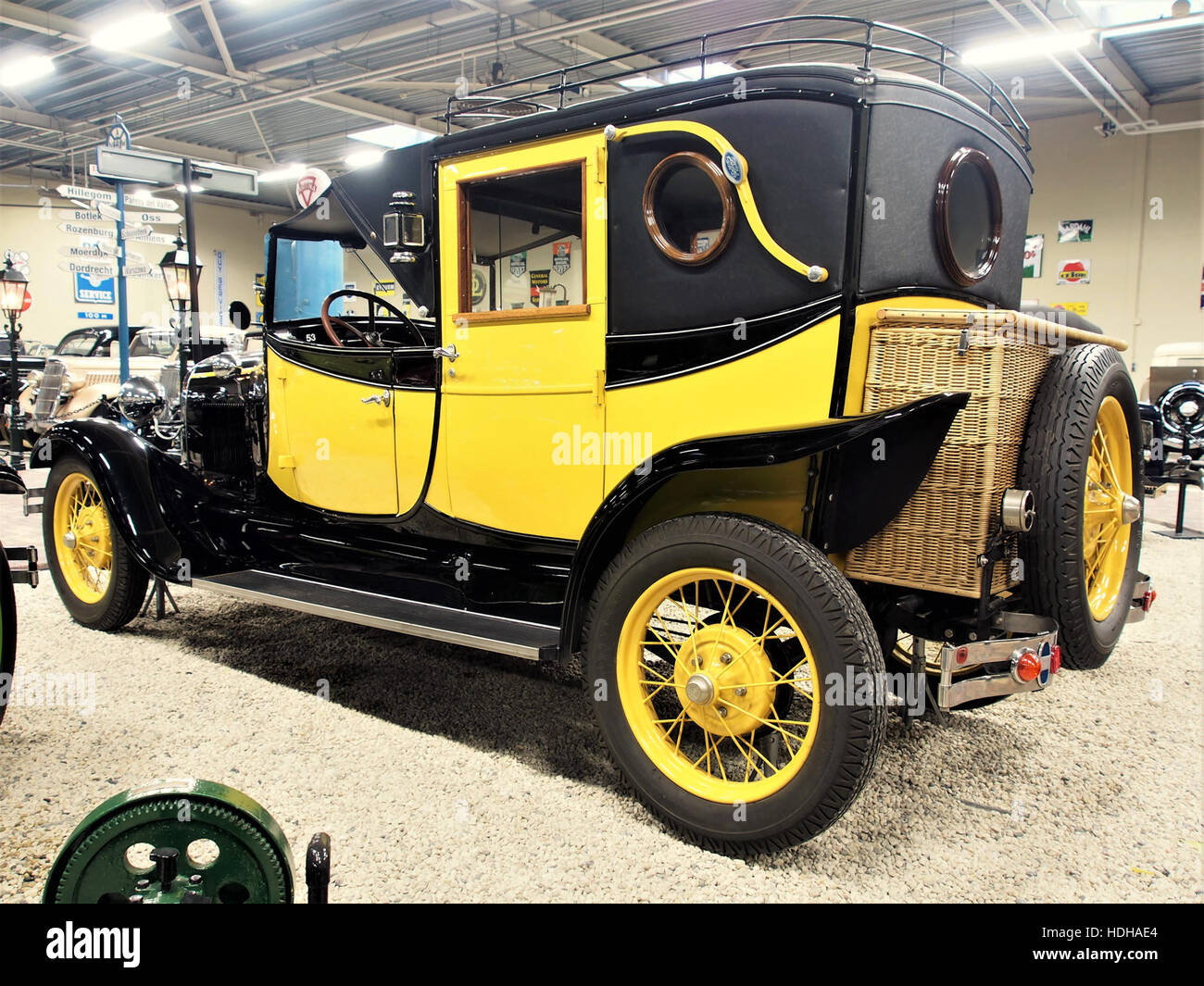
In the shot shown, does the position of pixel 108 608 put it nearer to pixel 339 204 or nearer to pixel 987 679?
pixel 339 204

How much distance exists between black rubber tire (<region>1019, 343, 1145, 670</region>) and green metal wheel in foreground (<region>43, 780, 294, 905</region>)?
204 cm

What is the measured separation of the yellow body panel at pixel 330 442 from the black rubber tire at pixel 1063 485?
2.05 metres

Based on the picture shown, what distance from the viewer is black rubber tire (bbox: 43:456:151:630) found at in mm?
4012

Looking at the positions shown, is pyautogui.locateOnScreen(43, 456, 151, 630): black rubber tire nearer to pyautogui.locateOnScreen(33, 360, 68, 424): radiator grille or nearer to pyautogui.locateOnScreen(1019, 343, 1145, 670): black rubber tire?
pyautogui.locateOnScreen(1019, 343, 1145, 670): black rubber tire

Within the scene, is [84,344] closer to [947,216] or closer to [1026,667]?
[947,216]

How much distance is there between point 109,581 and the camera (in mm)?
4059

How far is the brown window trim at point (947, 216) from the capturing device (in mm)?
2438

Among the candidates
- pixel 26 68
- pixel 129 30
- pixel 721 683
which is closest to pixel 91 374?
pixel 129 30

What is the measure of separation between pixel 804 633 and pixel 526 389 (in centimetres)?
128

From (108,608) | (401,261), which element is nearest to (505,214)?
(401,261)

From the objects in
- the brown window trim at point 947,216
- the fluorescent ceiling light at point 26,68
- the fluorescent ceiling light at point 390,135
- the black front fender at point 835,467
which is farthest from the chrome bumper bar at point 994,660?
the fluorescent ceiling light at point 390,135

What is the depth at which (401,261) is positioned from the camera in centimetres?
310

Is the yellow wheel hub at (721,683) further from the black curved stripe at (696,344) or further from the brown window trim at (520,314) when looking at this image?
the brown window trim at (520,314)

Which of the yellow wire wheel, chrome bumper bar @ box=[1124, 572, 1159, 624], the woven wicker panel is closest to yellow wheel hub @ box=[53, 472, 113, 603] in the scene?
the woven wicker panel
